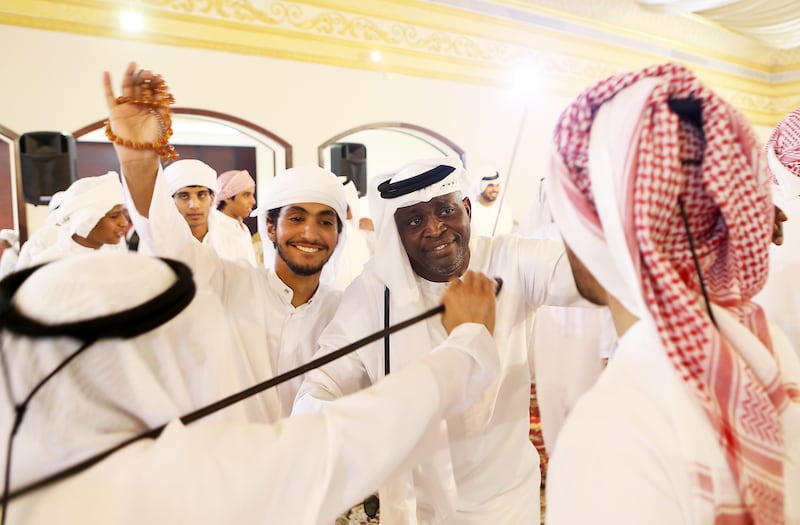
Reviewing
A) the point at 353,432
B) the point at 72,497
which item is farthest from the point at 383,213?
the point at 72,497

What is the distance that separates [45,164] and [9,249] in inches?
34.6

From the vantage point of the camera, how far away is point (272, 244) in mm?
2709

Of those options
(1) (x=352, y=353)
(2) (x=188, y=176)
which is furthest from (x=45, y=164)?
(1) (x=352, y=353)

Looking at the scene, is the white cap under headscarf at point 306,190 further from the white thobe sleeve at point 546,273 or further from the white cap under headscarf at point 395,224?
the white thobe sleeve at point 546,273

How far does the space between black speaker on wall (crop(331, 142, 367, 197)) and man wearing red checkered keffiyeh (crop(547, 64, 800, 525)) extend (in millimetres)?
5200

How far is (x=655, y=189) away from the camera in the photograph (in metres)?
0.81

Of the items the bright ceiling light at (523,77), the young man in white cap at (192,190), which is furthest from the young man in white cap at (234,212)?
the bright ceiling light at (523,77)

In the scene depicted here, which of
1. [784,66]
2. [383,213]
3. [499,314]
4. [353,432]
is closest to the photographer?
[353,432]

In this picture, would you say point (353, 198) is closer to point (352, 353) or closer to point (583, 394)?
point (352, 353)

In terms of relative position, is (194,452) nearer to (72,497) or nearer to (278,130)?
A: (72,497)

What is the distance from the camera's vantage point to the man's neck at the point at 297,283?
229 cm

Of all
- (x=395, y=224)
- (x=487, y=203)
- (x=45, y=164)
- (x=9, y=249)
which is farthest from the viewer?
(x=487, y=203)

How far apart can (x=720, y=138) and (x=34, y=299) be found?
43.8 inches

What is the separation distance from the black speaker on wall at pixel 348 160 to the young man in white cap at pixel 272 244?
342 centimetres
